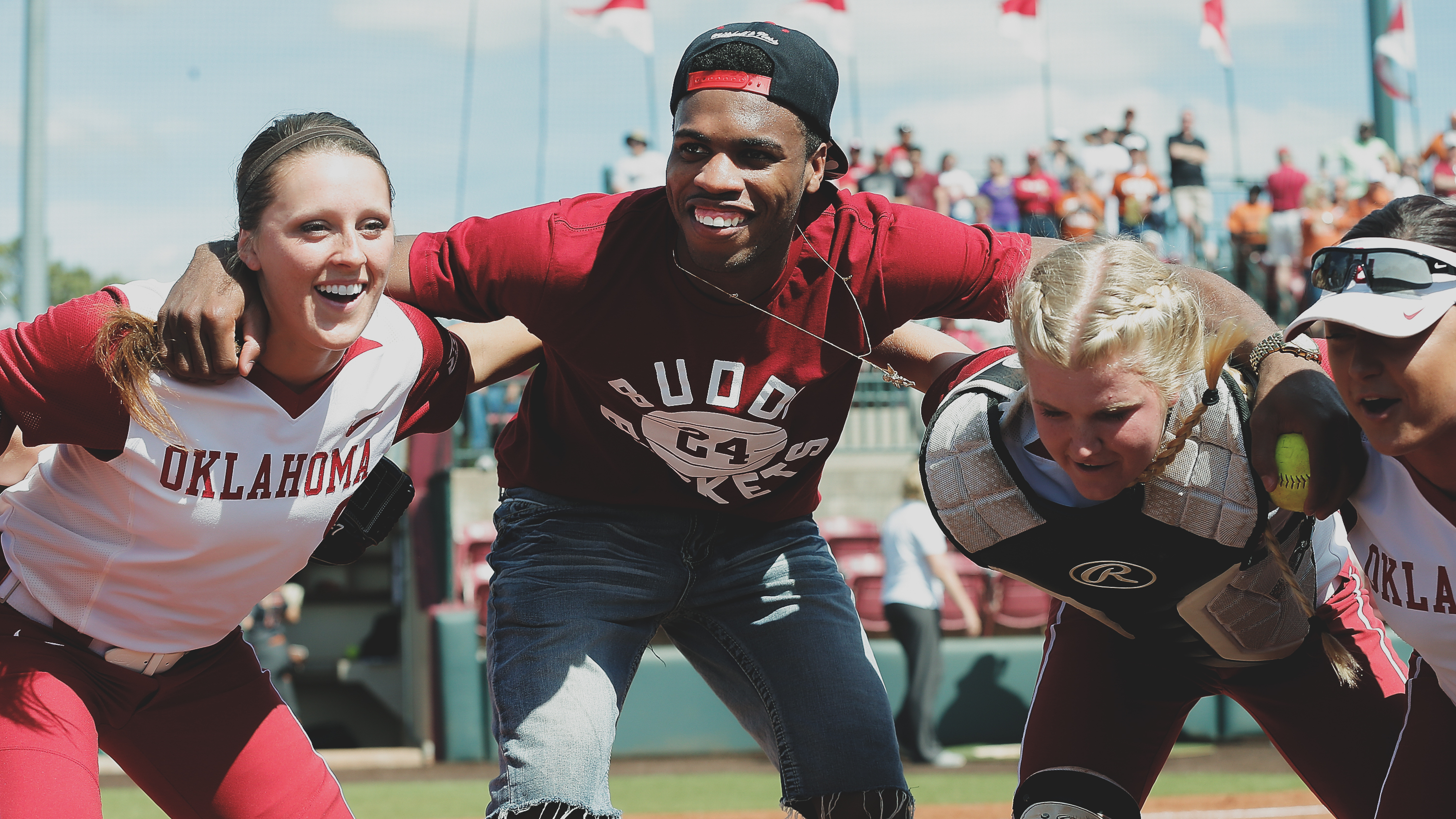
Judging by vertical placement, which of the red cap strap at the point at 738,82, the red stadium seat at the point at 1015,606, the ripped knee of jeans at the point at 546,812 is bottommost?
the red stadium seat at the point at 1015,606

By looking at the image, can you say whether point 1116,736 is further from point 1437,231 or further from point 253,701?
point 253,701

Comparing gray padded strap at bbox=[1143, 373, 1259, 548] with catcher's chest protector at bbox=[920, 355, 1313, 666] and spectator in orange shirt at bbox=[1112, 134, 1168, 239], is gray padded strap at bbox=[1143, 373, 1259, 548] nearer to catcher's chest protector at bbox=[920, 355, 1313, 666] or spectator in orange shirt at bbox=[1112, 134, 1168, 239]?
catcher's chest protector at bbox=[920, 355, 1313, 666]

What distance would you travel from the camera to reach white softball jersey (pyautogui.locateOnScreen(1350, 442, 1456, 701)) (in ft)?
8.59

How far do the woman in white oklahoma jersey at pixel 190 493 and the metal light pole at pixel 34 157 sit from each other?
6951 millimetres

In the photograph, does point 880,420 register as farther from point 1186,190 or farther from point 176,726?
point 176,726

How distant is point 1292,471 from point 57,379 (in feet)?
8.38

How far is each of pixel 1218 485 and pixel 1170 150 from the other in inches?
535

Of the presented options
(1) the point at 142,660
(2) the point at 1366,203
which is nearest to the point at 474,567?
(1) the point at 142,660

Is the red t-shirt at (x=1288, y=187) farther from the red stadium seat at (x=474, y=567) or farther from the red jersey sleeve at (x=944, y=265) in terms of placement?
the red jersey sleeve at (x=944, y=265)

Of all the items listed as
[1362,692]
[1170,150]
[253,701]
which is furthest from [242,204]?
[1170,150]

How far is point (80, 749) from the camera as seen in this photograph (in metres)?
2.76

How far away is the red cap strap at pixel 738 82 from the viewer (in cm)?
301

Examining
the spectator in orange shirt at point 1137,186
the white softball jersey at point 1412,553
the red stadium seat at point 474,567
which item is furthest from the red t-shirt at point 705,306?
the spectator in orange shirt at point 1137,186

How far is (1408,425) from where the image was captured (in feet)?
8.09
